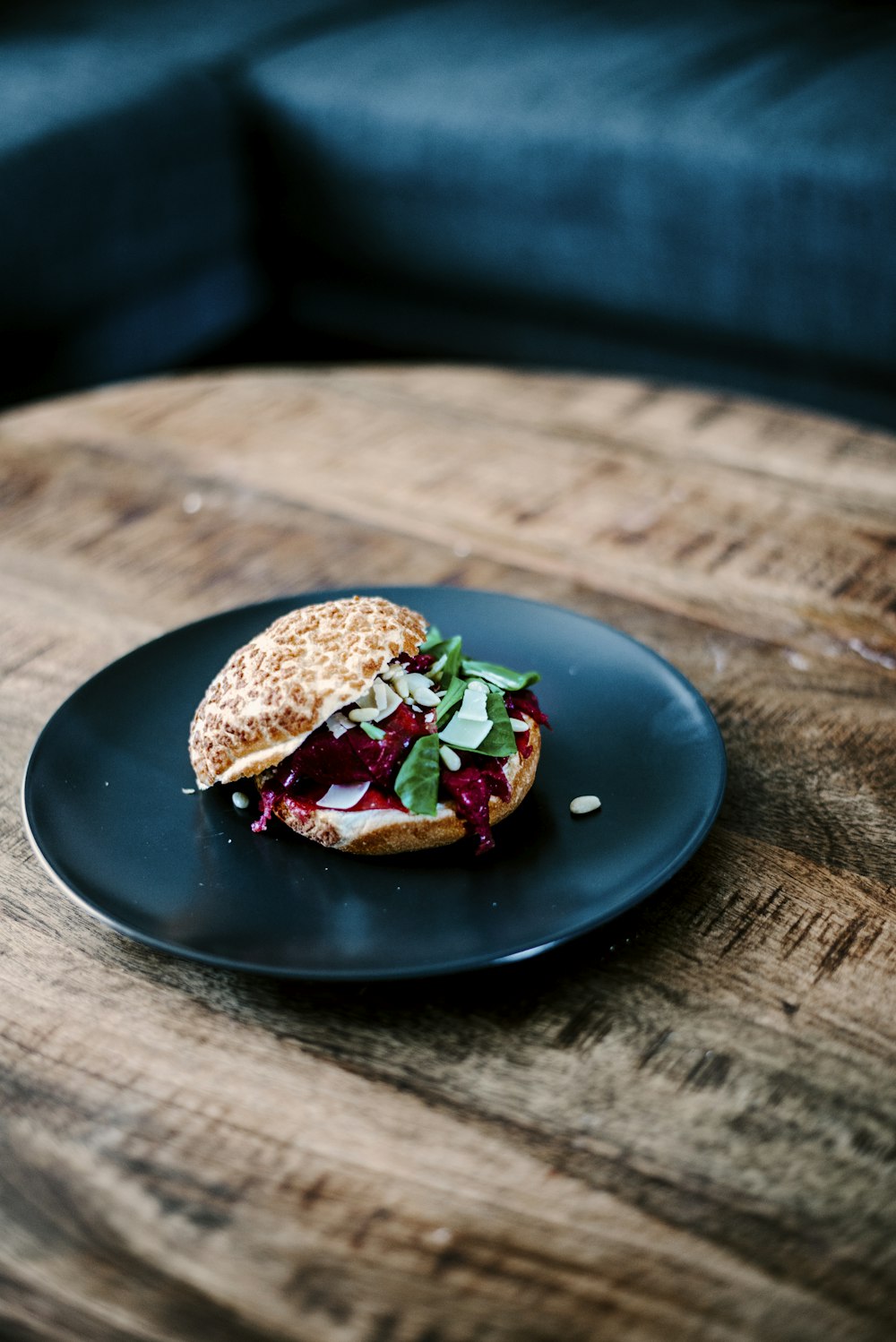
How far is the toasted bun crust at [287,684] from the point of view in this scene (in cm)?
86

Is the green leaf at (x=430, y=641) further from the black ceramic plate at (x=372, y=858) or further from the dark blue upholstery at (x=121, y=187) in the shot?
the dark blue upholstery at (x=121, y=187)

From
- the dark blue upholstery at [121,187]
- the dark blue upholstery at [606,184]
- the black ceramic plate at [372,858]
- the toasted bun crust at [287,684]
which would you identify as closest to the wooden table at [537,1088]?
the black ceramic plate at [372,858]

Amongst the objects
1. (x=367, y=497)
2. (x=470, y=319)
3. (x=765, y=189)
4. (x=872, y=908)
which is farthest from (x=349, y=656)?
(x=470, y=319)

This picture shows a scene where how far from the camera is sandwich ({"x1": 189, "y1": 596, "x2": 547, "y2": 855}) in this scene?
2.71 ft

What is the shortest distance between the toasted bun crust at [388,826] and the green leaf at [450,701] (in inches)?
2.1

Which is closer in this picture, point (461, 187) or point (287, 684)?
point (287, 684)

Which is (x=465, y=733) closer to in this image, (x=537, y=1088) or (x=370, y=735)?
(x=370, y=735)

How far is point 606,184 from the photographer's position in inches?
88.1

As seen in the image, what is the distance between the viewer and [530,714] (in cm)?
89

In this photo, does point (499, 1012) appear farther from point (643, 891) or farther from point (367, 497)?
point (367, 497)

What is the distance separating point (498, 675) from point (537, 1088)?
31cm

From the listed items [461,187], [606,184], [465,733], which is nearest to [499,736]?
[465,733]

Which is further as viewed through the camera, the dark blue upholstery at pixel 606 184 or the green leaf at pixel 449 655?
the dark blue upholstery at pixel 606 184

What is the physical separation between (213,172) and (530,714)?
6.92 ft
